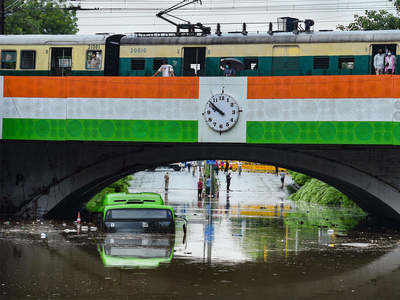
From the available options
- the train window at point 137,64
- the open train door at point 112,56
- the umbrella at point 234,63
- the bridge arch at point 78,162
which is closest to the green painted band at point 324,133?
the umbrella at point 234,63

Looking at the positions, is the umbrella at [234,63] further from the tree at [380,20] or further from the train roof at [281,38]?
the tree at [380,20]

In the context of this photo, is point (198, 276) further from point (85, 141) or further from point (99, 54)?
point (99, 54)

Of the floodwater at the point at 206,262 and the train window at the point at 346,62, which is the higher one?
the train window at the point at 346,62

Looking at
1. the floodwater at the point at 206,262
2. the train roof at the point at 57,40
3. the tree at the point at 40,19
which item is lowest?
the floodwater at the point at 206,262

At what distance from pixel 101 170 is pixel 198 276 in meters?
15.6

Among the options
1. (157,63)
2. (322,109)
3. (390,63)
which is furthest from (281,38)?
(157,63)

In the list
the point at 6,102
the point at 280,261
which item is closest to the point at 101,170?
the point at 6,102

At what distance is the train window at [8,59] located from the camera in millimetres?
30000

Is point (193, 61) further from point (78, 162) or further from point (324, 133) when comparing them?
point (78, 162)

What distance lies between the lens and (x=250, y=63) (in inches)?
1118

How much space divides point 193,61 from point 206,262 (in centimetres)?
1166

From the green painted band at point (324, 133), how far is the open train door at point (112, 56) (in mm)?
6219

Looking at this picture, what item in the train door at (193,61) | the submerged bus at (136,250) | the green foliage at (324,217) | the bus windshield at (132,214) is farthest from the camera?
the green foliage at (324,217)

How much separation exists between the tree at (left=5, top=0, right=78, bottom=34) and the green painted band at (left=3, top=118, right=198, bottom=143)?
3361 centimetres
